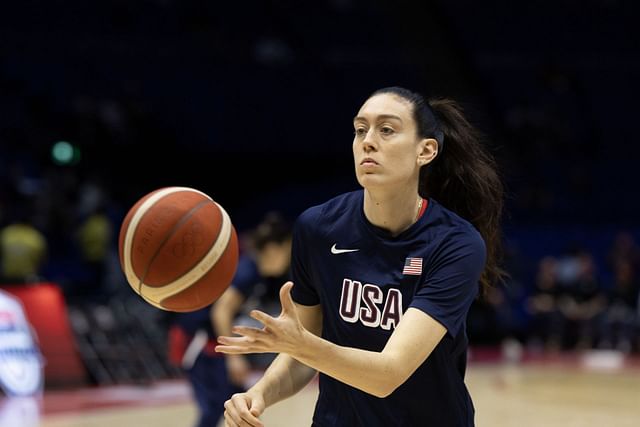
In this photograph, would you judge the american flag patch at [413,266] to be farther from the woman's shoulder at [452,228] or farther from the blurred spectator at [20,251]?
the blurred spectator at [20,251]

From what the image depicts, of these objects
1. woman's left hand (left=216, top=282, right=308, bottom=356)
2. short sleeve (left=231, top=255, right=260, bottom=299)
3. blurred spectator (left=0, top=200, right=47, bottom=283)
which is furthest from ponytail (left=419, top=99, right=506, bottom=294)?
blurred spectator (left=0, top=200, right=47, bottom=283)

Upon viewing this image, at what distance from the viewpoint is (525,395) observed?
10.9 m

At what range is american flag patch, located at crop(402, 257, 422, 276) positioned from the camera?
284cm

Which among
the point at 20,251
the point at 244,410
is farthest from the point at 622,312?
the point at 244,410

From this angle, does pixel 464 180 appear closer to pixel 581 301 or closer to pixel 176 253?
pixel 176 253

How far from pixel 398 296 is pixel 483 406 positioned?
7191mm

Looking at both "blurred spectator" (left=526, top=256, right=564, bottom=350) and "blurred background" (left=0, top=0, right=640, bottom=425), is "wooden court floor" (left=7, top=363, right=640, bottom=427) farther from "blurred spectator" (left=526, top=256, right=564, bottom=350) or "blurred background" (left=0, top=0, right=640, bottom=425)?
"blurred spectator" (left=526, top=256, right=564, bottom=350)

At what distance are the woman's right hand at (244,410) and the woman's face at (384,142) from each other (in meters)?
0.68

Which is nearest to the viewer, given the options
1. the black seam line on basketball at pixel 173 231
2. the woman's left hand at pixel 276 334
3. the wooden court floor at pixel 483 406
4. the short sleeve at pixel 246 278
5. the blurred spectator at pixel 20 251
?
the woman's left hand at pixel 276 334

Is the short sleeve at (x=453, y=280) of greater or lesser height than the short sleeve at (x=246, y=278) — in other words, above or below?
above

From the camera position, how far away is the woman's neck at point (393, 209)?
294 centimetres

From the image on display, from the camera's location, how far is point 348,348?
2.47 meters

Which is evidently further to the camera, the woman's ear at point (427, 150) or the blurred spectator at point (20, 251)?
the blurred spectator at point (20, 251)

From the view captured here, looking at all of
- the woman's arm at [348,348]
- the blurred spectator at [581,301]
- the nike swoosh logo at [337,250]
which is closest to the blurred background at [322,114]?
the blurred spectator at [581,301]
